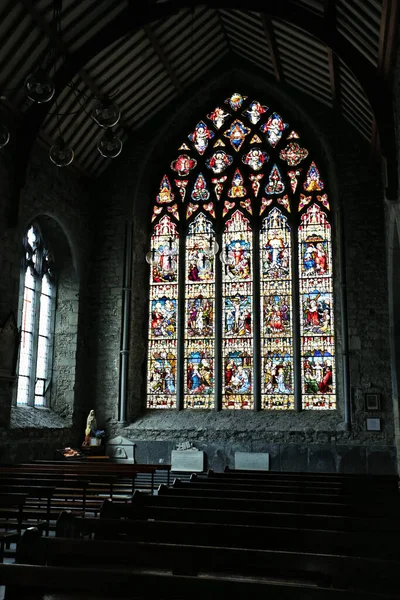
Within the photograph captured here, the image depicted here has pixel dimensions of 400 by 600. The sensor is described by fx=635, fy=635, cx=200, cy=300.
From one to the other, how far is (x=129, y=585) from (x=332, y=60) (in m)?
9.55

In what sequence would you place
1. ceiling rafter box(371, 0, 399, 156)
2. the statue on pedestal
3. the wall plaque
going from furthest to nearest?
the statue on pedestal, the wall plaque, ceiling rafter box(371, 0, 399, 156)

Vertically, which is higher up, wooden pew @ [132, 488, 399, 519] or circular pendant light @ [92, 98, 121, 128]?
circular pendant light @ [92, 98, 121, 128]

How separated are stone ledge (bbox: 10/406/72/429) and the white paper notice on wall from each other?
10.5 ft

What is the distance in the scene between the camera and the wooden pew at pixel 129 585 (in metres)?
2.06

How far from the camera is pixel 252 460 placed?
37.6 ft

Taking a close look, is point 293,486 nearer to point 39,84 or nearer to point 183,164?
point 39,84

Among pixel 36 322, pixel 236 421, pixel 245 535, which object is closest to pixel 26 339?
pixel 36 322

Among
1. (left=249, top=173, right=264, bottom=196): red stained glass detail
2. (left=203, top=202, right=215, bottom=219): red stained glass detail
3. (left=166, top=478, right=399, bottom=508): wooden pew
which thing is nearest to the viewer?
(left=166, top=478, right=399, bottom=508): wooden pew

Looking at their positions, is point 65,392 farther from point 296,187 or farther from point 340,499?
point 340,499

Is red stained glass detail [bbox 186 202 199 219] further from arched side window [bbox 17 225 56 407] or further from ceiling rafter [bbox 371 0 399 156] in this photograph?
ceiling rafter [bbox 371 0 399 156]

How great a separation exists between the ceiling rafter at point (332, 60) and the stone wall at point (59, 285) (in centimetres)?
516

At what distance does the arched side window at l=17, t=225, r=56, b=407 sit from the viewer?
11695 millimetres

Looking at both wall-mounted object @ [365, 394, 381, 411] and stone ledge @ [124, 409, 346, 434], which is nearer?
wall-mounted object @ [365, 394, 381, 411]

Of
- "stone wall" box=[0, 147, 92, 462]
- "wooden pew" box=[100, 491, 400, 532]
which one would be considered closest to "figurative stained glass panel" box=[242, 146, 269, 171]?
"stone wall" box=[0, 147, 92, 462]
